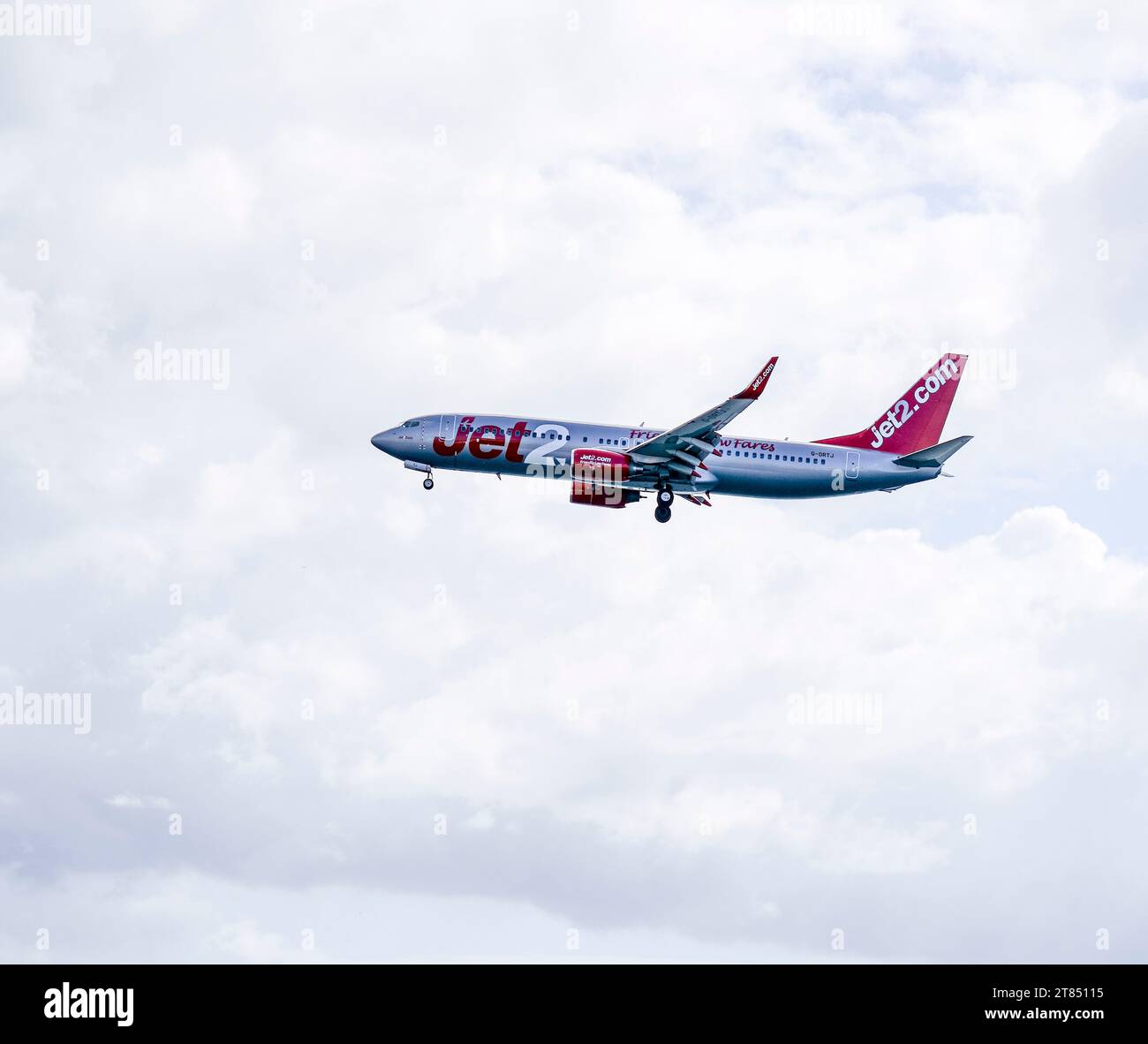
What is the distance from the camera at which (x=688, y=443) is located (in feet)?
338

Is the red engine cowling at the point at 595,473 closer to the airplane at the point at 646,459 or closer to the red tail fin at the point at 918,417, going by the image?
the airplane at the point at 646,459

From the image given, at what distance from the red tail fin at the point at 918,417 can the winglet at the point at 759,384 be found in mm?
16348

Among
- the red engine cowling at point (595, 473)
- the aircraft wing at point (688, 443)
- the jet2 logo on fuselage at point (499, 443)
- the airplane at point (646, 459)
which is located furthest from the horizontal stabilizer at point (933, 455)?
the jet2 logo on fuselage at point (499, 443)

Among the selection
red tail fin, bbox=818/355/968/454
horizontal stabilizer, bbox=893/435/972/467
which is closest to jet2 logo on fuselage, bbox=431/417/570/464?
red tail fin, bbox=818/355/968/454

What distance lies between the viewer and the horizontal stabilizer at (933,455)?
336 feet

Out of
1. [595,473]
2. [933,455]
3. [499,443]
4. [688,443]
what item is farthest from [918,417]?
[499,443]

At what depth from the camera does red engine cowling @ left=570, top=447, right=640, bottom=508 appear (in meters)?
104

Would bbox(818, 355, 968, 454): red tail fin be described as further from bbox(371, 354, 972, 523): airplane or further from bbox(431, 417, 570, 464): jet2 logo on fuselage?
bbox(431, 417, 570, 464): jet2 logo on fuselage

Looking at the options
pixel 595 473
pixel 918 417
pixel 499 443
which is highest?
pixel 918 417

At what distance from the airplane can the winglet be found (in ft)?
20.0

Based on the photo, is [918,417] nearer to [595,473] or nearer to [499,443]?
[595,473]

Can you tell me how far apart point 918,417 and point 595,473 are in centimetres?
2668
